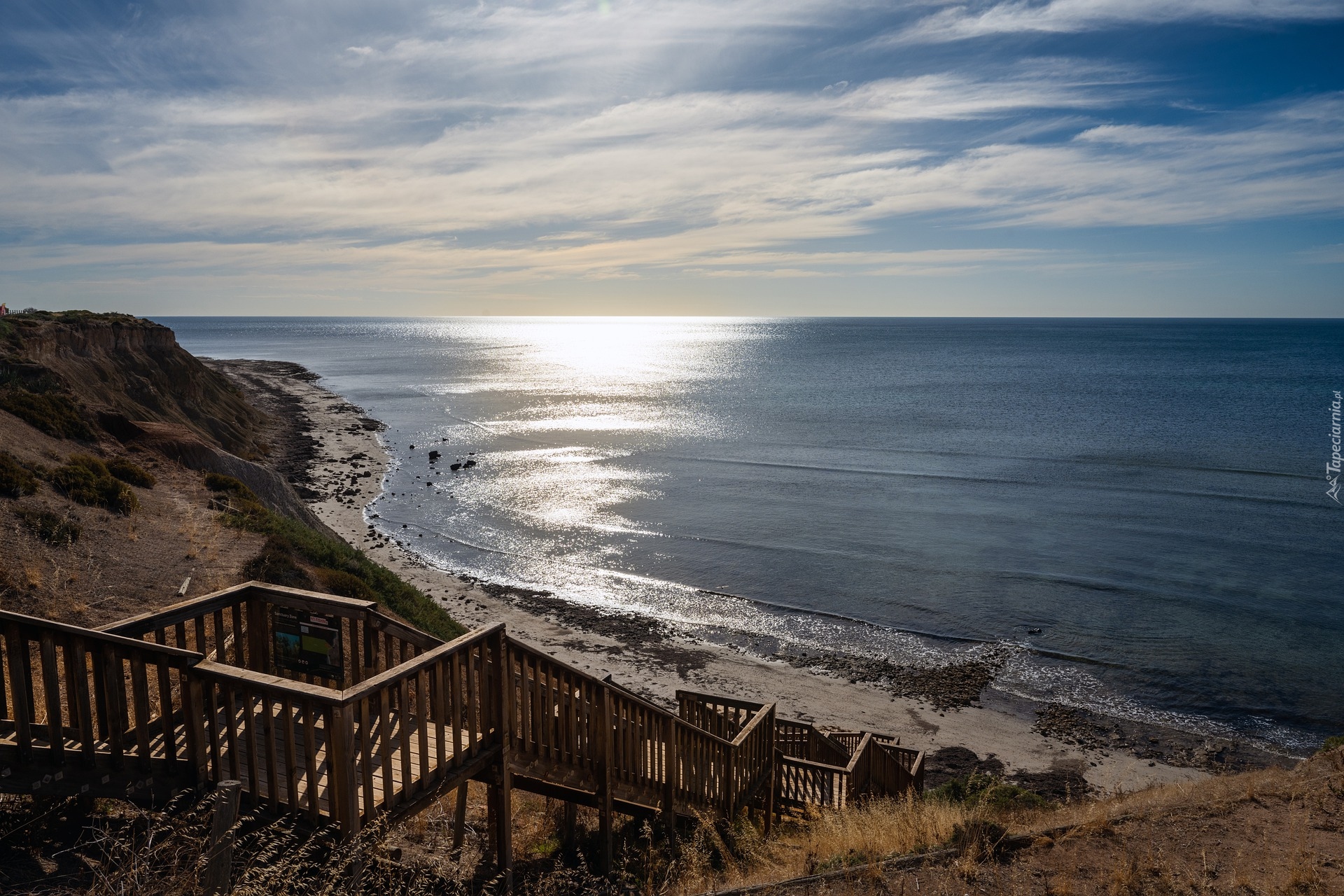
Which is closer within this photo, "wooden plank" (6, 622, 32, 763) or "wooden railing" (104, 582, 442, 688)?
"wooden plank" (6, 622, 32, 763)

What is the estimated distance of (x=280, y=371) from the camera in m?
114

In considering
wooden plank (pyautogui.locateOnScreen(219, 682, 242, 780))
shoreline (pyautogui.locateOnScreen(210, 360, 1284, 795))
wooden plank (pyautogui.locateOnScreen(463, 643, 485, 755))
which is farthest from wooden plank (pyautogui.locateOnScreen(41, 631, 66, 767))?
shoreline (pyautogui.locateOnScreen(210, 360, 1284, 795))

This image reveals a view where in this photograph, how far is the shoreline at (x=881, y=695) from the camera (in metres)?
16.7

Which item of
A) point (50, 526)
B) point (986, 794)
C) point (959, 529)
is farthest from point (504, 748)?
point (959, 529)

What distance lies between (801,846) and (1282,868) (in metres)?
4.14

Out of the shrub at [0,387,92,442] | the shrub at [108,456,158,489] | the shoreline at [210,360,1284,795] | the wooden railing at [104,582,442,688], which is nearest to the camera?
the wooden railing at [104,582,442,688]

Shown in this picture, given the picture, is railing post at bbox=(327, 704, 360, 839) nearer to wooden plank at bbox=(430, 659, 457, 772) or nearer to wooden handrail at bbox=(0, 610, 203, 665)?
wooden plank at bbox=(430, 659, 457, 772)

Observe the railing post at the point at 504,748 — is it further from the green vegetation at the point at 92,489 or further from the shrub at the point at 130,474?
the shrub at the point at 130,474

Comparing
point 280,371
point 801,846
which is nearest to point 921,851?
point 801,846

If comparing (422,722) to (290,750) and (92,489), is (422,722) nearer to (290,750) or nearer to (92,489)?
(290,750)

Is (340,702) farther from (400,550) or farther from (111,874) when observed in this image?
(400,550)

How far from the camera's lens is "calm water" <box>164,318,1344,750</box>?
2175 cm

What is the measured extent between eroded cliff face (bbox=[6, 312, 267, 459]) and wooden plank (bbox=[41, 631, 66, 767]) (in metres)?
25.0

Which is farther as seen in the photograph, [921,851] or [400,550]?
[400,550]
